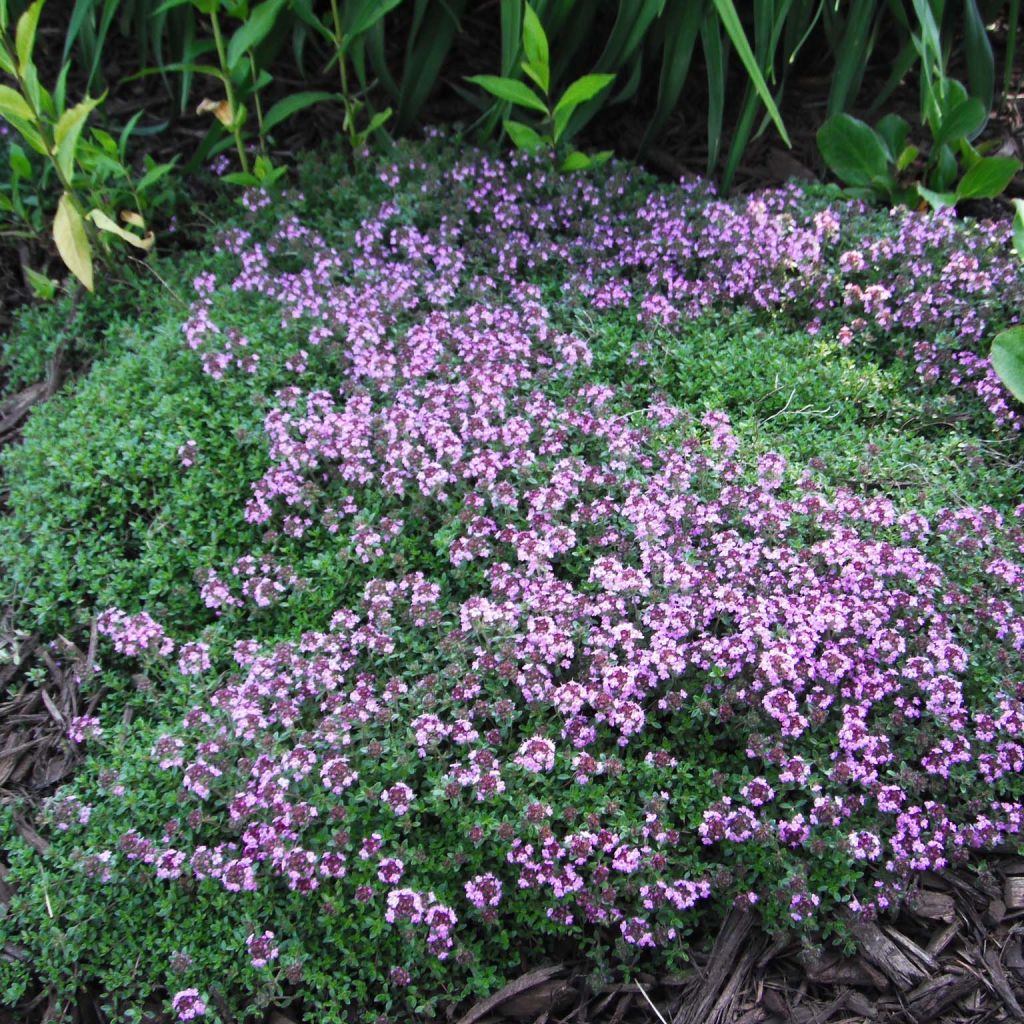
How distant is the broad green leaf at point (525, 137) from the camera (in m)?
4.08

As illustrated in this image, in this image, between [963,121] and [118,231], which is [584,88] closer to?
[963,121]

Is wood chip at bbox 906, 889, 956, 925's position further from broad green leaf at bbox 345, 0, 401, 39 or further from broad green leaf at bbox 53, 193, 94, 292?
broad green leaf at bbox 345, 0, 401, 39

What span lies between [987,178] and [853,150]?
54cm

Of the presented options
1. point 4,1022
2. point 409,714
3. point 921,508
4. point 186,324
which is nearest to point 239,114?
point 186,324

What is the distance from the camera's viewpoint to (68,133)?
3471 millimetres

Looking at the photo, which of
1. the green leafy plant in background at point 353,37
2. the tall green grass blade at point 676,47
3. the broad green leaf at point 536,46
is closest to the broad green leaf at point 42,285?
the green leafy plant in background at point 353,37

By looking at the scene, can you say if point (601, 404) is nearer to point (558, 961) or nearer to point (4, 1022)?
point (558, 961)

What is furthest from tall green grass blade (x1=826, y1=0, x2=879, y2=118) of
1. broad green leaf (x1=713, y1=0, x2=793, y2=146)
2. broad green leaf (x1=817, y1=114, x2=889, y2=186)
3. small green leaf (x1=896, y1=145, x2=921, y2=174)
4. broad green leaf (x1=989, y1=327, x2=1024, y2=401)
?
broad green leaf (x1=989, y1=327, x2=1024, y2=401)

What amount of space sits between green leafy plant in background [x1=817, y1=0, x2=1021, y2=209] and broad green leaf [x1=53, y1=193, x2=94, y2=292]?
2944 mm

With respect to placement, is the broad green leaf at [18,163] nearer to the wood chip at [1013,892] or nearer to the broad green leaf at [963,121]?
the broad green leaf at [963,121]

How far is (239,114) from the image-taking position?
4008 mm

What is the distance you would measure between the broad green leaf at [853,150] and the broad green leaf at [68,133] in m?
2.83

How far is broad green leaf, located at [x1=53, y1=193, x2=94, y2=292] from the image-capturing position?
3.64m

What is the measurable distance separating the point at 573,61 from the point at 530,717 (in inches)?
129
